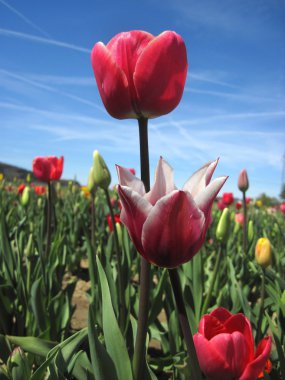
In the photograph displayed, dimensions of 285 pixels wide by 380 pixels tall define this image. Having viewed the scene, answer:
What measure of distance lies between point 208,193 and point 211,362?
37 centimetres

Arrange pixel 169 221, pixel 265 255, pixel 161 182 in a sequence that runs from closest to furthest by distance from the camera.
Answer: pixel 169 221 < pixel 161 182 < pixel 265 255

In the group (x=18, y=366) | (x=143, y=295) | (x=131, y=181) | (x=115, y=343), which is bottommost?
(x=18, y=366)

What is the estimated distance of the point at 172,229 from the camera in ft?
2.01

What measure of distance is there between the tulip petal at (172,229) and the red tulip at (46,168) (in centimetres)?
195

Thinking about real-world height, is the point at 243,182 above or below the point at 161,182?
above

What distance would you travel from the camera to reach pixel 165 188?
2.33 ft

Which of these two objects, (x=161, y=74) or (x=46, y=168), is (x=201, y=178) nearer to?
(x=161, y=74)

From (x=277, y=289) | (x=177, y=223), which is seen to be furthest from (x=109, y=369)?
(x=277, y=289)

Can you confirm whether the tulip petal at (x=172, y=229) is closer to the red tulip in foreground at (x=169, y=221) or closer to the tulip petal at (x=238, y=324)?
the red tulip in foreground at (x=169, y=221)

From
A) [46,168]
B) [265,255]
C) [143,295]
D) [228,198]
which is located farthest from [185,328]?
[228,198]

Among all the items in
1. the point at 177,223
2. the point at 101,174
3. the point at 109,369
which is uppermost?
the point at 101,174

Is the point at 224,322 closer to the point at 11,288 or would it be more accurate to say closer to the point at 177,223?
the point at 177,223

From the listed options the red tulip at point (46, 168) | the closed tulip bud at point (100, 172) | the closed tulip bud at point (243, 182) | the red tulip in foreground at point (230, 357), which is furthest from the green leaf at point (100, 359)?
the closed tulip bud at point (243, 182)

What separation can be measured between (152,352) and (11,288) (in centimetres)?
78
